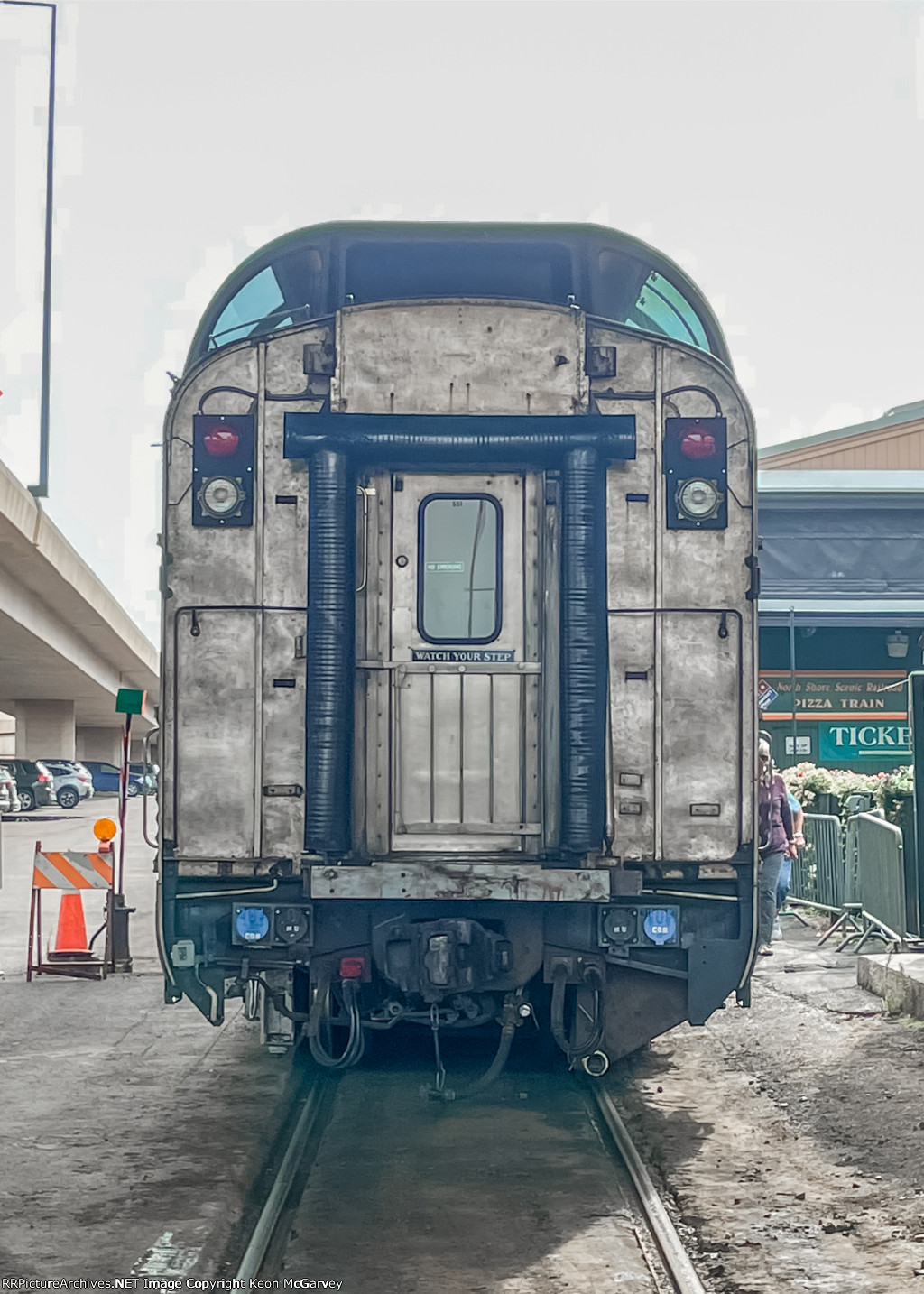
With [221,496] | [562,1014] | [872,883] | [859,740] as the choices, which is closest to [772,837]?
[872,883]

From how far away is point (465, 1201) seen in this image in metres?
6.18

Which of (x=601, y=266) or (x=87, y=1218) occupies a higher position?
(x=601, y=266)

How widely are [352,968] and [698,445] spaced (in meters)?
3.05

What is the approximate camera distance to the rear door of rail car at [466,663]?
7547mm

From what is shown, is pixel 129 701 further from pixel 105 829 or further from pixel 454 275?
pixel 454 275

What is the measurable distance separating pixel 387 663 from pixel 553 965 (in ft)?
5.50

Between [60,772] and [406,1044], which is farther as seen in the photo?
[60,772]

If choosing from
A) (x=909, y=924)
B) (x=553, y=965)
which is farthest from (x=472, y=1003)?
(x=909, y=924)

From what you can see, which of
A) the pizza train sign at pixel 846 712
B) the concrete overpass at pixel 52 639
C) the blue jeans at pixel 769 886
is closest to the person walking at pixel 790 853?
the blue jeans at pixel 769 886

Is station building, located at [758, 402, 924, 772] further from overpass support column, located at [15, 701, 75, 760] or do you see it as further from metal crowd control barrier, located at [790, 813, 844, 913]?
overpass support column, located at [15, 701, 75, 760]

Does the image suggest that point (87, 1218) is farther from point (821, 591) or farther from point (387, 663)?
point (821, 591)

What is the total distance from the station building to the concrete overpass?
13.0 metres

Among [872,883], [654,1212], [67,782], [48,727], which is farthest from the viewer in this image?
[48,727]

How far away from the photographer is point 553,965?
289 inches
